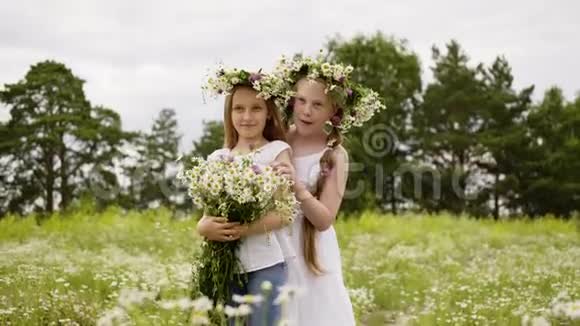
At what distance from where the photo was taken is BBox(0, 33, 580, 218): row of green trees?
2216 cm

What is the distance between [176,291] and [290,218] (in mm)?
3873

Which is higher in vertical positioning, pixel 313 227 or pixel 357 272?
pixel 313 227

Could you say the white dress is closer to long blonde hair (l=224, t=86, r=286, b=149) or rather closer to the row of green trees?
long blonde hair (l=224, t=86, r=286, b=149)

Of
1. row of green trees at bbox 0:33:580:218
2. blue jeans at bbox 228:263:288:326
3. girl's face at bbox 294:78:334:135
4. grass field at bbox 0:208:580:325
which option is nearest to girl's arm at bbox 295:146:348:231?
girl's face at bbox 294:78:334:135

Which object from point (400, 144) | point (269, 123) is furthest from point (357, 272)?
point (400, 144)

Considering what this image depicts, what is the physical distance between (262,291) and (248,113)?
2.81ft

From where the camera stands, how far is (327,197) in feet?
12.8

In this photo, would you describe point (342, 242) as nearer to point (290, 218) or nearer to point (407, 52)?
point (290, 218)

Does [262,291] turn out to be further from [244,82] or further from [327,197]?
[244,82]

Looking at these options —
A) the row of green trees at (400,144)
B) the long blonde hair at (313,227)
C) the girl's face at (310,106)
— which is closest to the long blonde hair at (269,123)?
the girl's face at (310,106)

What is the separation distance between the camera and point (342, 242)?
14.1m

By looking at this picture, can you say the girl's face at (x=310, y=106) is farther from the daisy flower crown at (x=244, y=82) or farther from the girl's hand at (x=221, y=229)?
Answer: the girl's hand at (x=221, y=229)

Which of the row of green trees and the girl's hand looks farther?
the row of green trees

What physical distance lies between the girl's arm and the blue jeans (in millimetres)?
286
